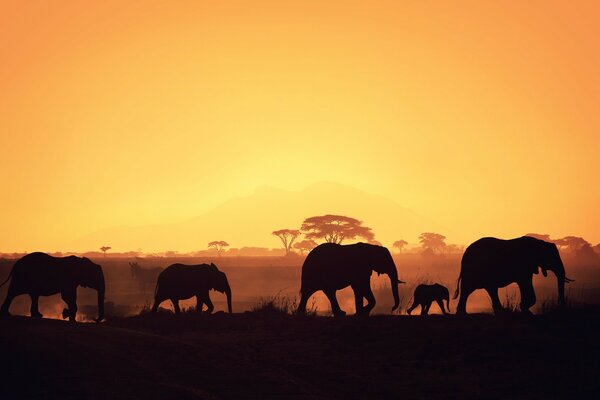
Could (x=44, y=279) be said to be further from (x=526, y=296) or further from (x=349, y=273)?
(x=526, y=296)

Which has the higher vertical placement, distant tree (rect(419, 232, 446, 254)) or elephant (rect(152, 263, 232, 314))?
distant tree (rect(419, 232, 446, 254))

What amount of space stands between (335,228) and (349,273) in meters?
96.9

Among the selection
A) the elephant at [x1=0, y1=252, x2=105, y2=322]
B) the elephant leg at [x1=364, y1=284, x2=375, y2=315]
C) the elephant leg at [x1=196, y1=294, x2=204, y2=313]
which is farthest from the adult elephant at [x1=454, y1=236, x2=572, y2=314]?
the elephant at [x1=0, y1=252, x2=105, y2=322]

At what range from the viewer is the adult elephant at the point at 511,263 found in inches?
760

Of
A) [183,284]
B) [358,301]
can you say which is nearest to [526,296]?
[358,301]

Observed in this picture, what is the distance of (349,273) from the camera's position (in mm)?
21078

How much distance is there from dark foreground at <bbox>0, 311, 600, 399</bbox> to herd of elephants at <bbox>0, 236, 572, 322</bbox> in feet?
7.67

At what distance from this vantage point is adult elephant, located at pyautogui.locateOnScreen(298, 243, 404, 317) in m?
21.1

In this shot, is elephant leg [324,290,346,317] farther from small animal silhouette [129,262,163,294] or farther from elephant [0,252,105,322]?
small animal silhouette [129,262,163,294]

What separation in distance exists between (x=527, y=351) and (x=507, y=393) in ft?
9.15

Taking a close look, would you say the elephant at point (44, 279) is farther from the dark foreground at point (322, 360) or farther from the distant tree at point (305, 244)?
the distant tree at point (305, 244)

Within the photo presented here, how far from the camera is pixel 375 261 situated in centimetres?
2152

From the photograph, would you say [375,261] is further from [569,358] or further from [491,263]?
[569,358]

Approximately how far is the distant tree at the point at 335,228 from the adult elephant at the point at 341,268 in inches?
3676
